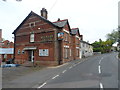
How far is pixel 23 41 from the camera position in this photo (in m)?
26.0

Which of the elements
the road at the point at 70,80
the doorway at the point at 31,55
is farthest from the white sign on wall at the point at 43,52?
the road at the point at 70,80

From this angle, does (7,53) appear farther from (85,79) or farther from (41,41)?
(85,79)

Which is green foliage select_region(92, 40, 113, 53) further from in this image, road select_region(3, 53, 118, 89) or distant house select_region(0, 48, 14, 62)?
road select_region(3, 53, 118, 89)

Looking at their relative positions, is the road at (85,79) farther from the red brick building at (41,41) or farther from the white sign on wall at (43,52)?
the white sign on wall at (43,52)

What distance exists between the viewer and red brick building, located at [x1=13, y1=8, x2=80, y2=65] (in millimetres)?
21656

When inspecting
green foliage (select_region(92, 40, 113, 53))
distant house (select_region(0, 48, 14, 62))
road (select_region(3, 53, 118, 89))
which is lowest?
road (select_region(3, 53, 118, 89))

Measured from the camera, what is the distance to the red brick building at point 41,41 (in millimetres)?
21656

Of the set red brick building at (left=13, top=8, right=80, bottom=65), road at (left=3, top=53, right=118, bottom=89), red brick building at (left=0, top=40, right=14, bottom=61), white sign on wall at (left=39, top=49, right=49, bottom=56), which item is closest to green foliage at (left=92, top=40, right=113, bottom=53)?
red brick building at (left=13, top=8, right=80, bottom=65)

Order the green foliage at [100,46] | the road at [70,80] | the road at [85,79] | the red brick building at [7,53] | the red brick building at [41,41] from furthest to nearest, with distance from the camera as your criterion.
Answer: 1. the green foliage at [100,46]
2. the red brick building at [7,53]
3. the red brick building at [41,41]
4. the road at [70,80]
5. the road at [85,79]

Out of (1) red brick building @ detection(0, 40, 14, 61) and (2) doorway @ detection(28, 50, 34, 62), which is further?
(1) red brick building @ detection(0, 40, 14, 61)

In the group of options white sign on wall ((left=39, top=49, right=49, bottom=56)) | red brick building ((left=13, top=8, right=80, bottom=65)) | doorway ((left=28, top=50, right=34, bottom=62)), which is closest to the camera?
red brick building ((left=13, top=8, right=80, bottom=65))

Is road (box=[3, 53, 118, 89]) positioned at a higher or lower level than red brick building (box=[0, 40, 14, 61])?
lower

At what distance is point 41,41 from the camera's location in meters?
23.1

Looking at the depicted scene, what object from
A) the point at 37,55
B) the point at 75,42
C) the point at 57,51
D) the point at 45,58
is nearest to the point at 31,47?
the point at 37,55
